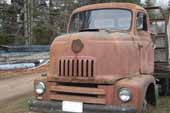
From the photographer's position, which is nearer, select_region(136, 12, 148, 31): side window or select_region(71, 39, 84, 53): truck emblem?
select_region(71, 39, 84, 53): truck emblem

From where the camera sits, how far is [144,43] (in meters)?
9.20

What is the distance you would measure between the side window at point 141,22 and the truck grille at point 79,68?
1821 mm

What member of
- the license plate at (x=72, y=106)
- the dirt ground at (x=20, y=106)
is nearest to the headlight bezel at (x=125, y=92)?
the license plate at (x=72, y=106)

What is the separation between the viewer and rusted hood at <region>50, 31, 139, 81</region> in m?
7.79

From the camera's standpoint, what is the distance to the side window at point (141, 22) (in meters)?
9.14

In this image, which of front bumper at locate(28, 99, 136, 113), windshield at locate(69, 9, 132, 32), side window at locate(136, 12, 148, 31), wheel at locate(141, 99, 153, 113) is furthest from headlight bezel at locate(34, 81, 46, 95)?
side window at locate(136, 12, 148, 31)

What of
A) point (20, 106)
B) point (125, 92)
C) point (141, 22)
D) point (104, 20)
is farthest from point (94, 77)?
point (20, 106)

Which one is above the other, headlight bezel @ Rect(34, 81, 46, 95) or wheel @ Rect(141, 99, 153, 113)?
headlight bezel @ Rect(34, 81, 46, 95)

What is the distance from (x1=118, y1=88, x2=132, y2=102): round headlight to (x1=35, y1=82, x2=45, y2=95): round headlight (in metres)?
1.57

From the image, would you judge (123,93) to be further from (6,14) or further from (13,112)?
(6,14)

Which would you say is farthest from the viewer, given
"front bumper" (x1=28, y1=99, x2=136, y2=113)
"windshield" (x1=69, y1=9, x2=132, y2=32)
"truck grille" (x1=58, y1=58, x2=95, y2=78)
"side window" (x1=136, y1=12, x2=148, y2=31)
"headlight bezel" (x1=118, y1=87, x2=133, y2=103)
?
"side window" (x1=136, y1=12, x2=148, y2=31)

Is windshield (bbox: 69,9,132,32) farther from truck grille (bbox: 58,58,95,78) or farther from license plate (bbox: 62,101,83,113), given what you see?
license plate (bbox: 62,101,83,113)

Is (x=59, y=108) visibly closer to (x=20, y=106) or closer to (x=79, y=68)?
(x=79, y=68)

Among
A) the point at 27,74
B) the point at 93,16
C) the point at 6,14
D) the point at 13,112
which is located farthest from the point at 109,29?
the point at 6,14
